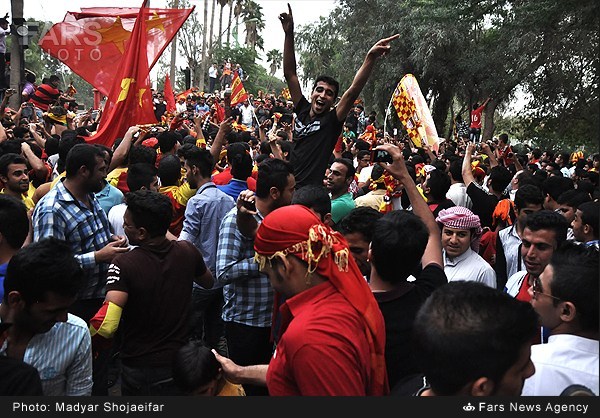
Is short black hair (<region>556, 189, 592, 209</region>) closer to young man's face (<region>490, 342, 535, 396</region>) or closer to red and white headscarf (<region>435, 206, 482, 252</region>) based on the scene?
red and white headscarf (<region>435, 206, 482, 252</region>)

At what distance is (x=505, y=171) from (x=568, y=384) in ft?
17.1

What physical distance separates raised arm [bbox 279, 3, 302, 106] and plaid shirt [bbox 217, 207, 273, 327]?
1840 millimetres

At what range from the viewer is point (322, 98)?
5496 millimetres

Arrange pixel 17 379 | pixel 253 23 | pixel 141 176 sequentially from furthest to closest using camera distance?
pixel 253 23 < pixel 141 176 < pixel 17 379

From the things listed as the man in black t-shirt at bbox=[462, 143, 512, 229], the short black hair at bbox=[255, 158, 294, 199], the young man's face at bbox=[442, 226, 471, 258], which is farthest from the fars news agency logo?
the man in black t-shirt at bbox=[462, 143, 512, 229]

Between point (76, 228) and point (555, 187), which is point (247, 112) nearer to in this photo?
point (555, 187)

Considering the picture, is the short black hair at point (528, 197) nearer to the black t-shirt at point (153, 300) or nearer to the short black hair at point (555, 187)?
the short black hair at point (555, 187)

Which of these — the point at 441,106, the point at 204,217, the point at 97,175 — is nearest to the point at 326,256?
the point at 97,175

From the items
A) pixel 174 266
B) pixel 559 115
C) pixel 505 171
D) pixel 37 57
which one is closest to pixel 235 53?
pixel 37 57

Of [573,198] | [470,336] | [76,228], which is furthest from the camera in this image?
[573,198]

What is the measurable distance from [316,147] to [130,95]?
12.7 ft

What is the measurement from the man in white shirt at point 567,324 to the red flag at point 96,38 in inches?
316

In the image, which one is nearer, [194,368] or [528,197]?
[194,368]

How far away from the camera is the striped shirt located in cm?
276
